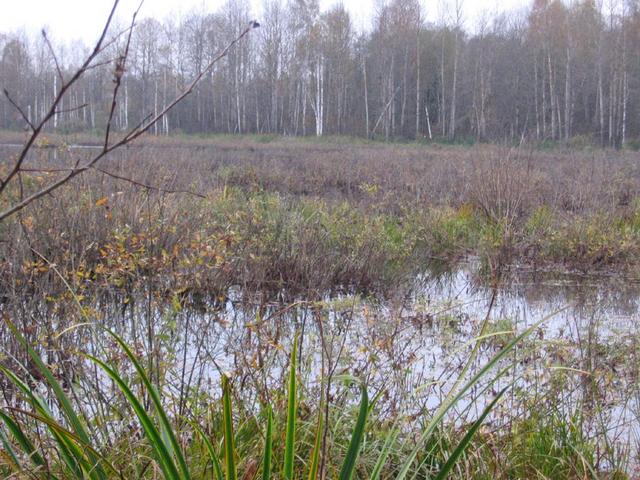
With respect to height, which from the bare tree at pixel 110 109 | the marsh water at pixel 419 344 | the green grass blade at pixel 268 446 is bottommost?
the marsh water at pixel 419 344

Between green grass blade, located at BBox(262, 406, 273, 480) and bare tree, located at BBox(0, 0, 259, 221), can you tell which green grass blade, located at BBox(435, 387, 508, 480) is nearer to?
green grass blade, located at BBox(262, 406, 273, 480)

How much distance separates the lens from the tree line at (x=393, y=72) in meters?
40.5

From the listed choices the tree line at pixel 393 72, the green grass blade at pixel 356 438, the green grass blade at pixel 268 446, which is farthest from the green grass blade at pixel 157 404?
the tree line at pixel 393 72

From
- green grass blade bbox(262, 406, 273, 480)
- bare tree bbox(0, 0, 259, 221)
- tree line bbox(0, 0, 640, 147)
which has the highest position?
tree line bbox(0, 0, 640, 147)

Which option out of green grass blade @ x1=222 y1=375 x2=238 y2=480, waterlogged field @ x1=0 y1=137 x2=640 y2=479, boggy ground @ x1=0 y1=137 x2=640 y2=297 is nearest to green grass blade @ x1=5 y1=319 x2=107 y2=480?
waterlogged field @ x1=0 y1=137 x2=640 y2=479

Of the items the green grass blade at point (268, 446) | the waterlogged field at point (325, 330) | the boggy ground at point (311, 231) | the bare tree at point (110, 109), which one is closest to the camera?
the bare tree at point (110, 109)

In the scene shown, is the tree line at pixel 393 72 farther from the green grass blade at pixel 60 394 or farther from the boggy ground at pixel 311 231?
the green grass blade at pixel 60 394

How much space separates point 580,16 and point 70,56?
140 feet

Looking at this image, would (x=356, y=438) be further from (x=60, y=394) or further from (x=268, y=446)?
(x=60, y=394)

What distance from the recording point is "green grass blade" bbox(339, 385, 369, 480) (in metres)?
1.60

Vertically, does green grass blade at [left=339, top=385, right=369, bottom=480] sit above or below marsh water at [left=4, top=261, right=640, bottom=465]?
above

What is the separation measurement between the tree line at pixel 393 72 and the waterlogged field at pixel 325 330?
28.6m

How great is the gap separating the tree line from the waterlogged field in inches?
1128

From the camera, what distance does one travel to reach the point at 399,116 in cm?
4719
